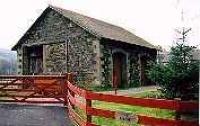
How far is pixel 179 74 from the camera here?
34.6 ft

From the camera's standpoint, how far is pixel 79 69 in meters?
20.9

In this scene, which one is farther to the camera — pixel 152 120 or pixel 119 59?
pixel 119 59

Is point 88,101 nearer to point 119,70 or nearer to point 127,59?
point 119,70

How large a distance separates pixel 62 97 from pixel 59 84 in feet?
1.75

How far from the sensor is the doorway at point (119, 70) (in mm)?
22422

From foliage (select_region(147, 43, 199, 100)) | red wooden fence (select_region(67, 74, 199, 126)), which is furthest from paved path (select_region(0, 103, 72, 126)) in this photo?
foliage (select_region(147, 43, 199, 100))

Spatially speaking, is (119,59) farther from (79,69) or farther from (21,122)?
(21,122)

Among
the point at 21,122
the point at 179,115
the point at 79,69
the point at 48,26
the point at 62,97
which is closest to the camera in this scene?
the point at 179,115

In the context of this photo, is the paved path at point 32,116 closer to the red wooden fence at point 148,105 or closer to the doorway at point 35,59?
the red wooden fence at point 148,105

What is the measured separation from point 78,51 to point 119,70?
331cm

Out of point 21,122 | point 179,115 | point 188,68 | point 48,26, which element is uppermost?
point 48,26

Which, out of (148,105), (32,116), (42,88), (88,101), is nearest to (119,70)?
(42,88)

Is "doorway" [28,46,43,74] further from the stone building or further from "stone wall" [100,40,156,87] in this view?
"stone wall" [100,40,156,87]

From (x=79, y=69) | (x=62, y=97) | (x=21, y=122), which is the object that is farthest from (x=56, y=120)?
(x=79, y=69)
